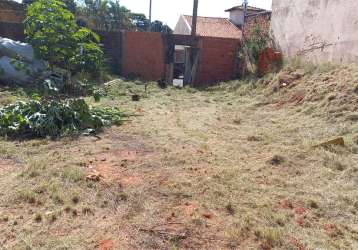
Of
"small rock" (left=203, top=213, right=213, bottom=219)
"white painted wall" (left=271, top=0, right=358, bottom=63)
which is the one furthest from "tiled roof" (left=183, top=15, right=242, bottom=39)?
"small rock" (left=203, top=213, right=213, bottom=219)

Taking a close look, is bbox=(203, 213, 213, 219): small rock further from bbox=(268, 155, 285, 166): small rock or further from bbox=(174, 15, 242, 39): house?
bbox=(174, 15, 242, 39): house

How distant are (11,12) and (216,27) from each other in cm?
1266

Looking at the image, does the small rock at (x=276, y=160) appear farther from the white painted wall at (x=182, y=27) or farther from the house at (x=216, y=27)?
the white painted wall at (x=182, y=27)

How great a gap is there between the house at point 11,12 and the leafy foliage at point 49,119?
10248 millimetres

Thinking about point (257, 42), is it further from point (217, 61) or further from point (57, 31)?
point (57, 31)

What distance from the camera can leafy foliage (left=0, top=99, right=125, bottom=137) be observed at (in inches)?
230

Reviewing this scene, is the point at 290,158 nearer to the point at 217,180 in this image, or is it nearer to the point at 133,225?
the point at 217,180

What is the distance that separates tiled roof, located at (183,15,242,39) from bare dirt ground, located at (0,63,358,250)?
16.5 m

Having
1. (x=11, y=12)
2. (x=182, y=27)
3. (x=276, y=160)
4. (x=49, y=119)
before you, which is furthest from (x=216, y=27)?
(x=276, y=160)

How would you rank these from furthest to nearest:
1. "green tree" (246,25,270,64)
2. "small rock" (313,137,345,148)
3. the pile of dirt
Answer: "green tree" (246,25,270,64), the pile of dirt, "small rock" (313,137,345,148)

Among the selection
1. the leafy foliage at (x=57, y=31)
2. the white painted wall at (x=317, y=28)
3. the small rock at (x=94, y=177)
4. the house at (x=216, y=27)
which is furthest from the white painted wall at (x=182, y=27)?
the small rock at (x=94, y=177)

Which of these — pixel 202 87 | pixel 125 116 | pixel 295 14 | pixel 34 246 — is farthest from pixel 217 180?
pixel 202 87

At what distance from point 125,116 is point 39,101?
167 centimetres

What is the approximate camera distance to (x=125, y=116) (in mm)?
7434
